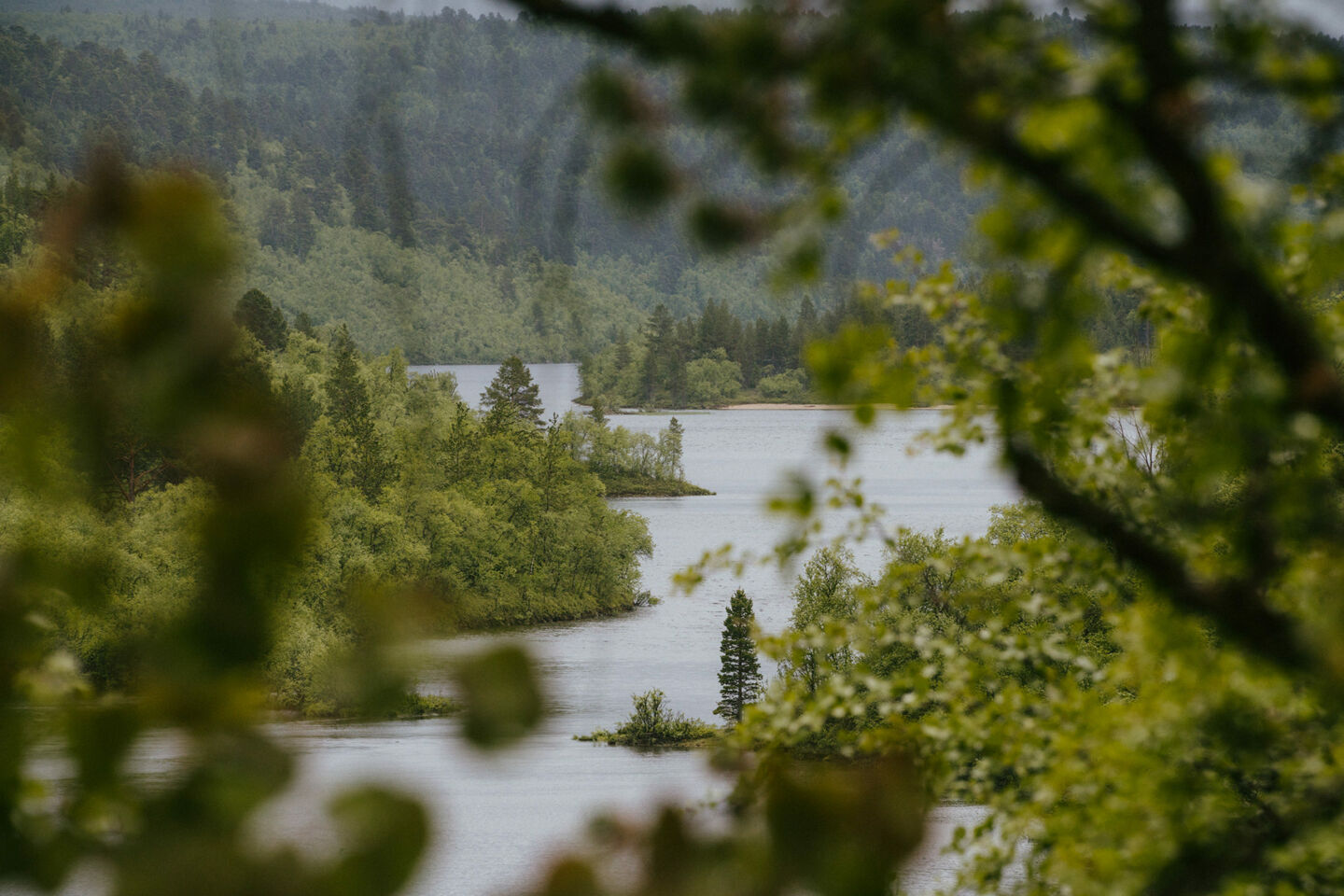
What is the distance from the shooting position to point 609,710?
30.5 metres

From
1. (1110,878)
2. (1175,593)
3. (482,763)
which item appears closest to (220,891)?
(482,763)

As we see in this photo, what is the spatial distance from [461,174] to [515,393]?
4960 centimetres

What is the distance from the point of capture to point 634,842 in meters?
0.66

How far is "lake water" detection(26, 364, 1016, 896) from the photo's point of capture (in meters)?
0.68

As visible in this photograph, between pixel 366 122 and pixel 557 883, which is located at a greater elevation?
pixel 366 122

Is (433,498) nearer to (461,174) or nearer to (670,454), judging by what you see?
(670,454)

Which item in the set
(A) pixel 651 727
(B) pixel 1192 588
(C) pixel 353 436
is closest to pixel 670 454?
(C) pixel 353 436

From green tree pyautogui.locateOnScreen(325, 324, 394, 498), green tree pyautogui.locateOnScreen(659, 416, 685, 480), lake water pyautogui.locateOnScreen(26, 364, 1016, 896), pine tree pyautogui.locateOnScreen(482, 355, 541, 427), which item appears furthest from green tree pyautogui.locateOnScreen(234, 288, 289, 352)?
green tree pyautogui.locateOnScreen(659, 416, 685, 480)

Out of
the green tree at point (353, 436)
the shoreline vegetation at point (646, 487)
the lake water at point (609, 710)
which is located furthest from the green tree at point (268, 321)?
the shoreline vegetation at point (646, 487)

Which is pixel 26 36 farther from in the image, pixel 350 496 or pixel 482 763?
pixel 482 763

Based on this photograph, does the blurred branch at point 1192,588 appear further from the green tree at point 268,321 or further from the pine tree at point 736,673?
the green tree at point 268,321

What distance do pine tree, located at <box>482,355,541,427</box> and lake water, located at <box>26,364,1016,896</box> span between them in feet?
23.7

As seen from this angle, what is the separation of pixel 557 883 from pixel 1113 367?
8.53 feet

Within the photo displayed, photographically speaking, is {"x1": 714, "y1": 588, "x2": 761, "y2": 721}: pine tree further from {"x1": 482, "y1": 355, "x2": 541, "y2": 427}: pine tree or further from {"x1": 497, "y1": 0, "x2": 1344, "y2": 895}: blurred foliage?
{"x1": 482, "y1": 355, "x2": 541, "y2": 427}: pine tree
